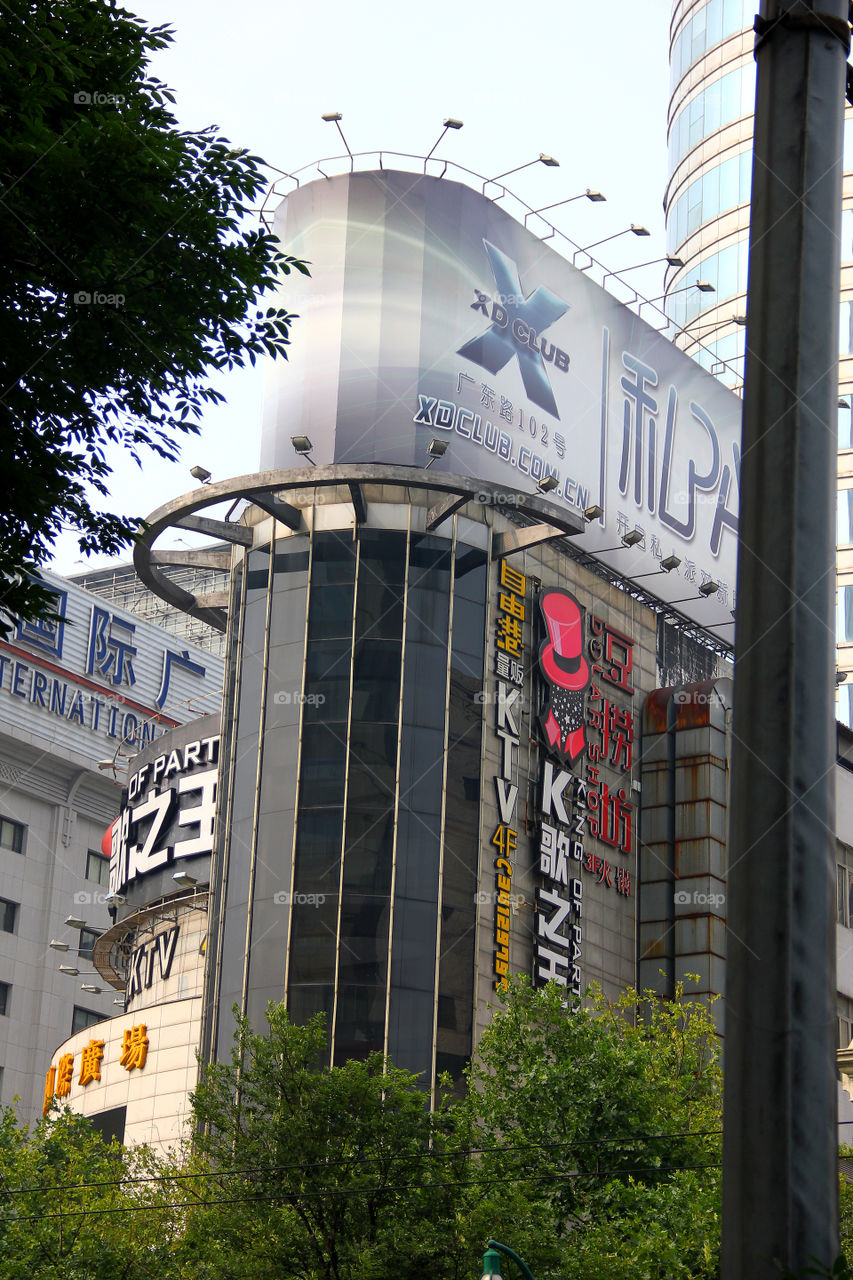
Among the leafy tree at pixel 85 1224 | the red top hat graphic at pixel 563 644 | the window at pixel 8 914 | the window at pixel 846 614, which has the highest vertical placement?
the window at pixel 846 614

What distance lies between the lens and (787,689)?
4121 millimetres

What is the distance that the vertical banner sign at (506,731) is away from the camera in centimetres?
4231

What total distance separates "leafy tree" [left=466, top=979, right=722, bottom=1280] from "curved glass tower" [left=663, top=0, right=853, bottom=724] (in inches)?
2989

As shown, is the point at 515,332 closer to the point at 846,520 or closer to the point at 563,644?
the point at 563,644

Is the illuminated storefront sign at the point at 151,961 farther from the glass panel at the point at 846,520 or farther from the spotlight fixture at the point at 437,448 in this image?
the glass panel at the point at 846,520

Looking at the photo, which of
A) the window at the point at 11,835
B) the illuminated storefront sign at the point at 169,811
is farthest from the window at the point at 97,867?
the illuminated storefront sign at the point at 169,811

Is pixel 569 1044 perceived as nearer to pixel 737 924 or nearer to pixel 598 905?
pixel 598 905

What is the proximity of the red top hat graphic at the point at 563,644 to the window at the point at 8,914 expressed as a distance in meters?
40.6

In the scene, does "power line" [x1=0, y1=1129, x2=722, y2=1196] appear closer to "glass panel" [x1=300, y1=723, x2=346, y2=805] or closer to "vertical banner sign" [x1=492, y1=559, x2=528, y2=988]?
"glass panel" [x1=300, y1=723, x2=346, y2=805]

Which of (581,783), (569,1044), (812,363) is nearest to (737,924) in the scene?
(812,363)

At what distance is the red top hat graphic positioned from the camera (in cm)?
4666

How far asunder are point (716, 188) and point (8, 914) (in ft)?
231

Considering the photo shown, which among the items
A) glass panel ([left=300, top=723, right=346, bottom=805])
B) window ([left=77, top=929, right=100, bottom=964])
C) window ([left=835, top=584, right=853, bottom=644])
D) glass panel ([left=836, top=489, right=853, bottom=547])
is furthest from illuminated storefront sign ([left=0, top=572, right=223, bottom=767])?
glass panel ([left=836, top=489, right=853, bottom=547])

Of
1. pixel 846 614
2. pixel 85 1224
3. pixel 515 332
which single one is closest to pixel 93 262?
pixel 85 1224
